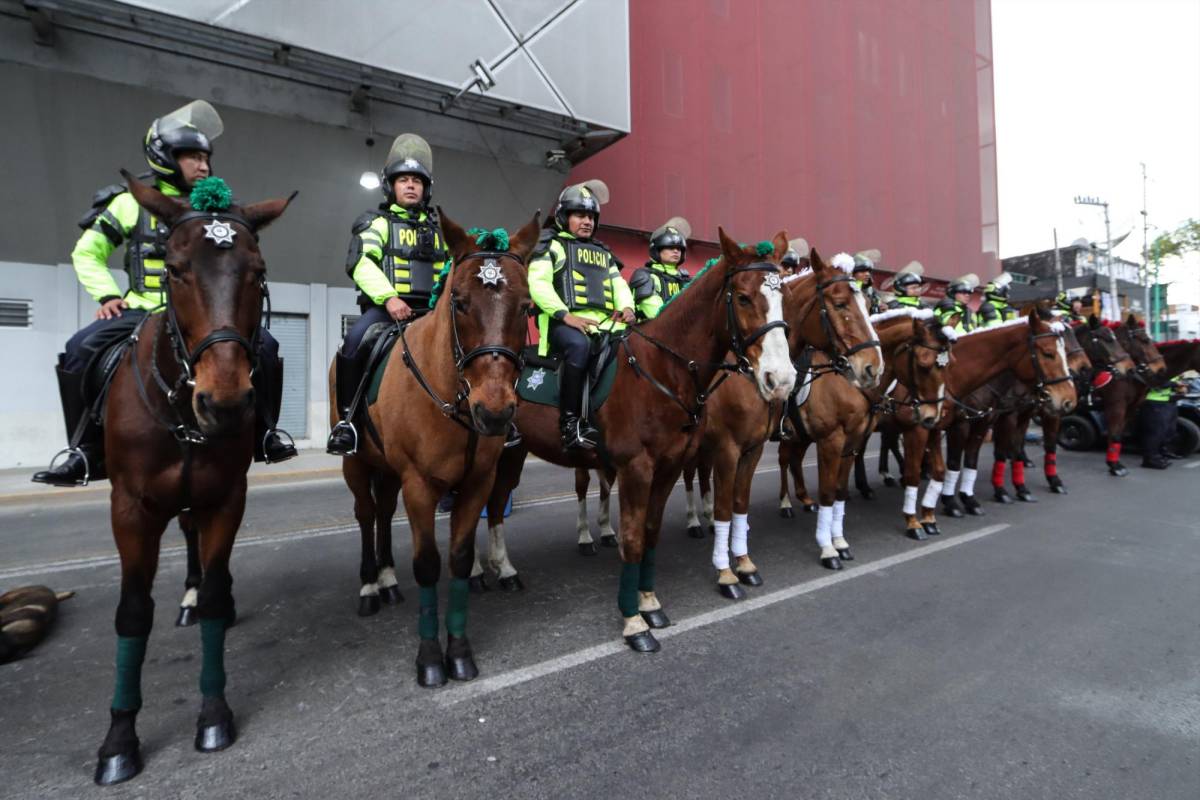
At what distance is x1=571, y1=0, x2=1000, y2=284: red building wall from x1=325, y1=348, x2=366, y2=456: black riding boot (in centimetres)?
1249

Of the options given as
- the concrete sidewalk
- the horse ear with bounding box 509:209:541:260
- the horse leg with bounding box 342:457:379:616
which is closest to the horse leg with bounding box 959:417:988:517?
the horse ear with bounding box 509:209:541:260

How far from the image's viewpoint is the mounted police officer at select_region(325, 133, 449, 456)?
160 inches

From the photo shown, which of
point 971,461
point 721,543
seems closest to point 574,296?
point 721,543

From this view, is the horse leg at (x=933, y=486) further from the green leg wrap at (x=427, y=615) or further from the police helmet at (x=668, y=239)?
the green leg wrap at (x=427, y=615)

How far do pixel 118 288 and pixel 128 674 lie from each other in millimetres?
2003

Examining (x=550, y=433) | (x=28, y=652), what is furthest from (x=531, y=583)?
(x=28, y=652)

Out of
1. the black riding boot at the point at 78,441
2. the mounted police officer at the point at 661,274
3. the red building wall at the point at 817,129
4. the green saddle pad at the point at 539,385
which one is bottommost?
the black riding boot at the point at 78,441

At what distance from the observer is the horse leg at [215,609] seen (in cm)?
280

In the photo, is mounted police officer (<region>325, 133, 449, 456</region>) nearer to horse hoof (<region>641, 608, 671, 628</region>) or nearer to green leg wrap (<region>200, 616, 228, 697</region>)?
green leg wrap (<region>200, 616, 228, 697</region>)

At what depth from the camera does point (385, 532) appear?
192 inches

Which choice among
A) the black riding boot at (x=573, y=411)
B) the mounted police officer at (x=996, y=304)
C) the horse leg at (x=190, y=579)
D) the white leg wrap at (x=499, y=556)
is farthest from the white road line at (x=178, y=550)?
the mounted police officer at (x=996, y=304)

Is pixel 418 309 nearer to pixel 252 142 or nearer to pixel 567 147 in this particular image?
pixel 252 142

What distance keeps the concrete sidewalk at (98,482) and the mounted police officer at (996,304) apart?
1234cm

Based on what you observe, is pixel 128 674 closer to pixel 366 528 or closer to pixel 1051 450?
pixel 366 528
